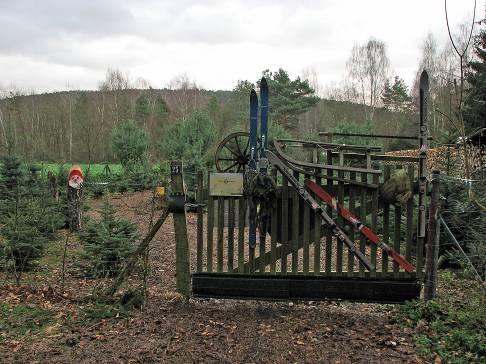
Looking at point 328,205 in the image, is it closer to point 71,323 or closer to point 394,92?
point 71,323

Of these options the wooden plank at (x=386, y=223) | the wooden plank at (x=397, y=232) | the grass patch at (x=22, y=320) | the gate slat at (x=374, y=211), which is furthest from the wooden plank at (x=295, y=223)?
the grass patch at (x=22, y=320)

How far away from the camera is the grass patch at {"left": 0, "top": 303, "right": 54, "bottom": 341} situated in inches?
185

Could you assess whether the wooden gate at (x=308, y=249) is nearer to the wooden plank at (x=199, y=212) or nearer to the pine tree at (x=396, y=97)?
the wooden plank at (x=199, y=212)

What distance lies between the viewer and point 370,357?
396 centimetres

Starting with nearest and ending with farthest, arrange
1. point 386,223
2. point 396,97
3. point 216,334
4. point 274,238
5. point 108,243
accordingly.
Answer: point 216,334 → point 386,223 → point 274,238 → point 108,243 → point 396,97

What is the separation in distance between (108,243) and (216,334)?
410cm

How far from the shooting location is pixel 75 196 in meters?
11.9

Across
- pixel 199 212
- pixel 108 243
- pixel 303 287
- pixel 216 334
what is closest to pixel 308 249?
pixel 303 287

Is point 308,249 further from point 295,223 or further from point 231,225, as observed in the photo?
point 231,225

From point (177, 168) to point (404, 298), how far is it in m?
3.02

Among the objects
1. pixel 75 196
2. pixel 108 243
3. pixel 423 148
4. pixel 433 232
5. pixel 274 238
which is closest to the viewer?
pixel 433 232

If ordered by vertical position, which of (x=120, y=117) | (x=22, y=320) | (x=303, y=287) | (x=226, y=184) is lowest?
(x=22, y=320)

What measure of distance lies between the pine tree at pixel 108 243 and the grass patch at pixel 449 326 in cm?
468

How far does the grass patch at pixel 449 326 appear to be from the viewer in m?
3.95
